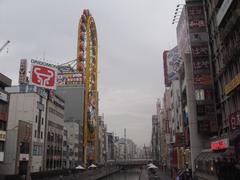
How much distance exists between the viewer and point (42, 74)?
81.2 m

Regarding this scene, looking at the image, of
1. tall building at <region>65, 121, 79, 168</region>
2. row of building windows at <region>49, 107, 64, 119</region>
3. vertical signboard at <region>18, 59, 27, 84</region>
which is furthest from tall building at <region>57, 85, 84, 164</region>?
Answer: vertical signboard at <region>18, 59, 27, 84</region>

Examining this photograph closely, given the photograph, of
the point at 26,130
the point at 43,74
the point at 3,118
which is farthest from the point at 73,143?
the point at 3,118

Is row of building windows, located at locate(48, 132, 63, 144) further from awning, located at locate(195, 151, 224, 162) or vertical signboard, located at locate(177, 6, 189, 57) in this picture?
awning, located at locate(195, 151, 224, 162)

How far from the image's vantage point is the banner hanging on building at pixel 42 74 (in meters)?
79.6

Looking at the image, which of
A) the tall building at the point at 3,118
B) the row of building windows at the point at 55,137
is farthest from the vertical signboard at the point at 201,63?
the row of building windows at the point at 55,137

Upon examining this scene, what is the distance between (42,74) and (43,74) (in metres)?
0.32

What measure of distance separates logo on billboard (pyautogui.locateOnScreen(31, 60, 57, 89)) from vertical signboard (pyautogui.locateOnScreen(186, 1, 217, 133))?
42.2m

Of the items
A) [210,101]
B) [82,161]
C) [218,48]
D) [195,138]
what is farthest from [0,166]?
[82,161]

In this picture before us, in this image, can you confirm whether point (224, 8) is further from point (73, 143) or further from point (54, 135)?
point (73, 143)

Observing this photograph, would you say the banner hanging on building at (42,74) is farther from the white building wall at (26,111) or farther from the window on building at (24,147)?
the window on building at (24,147)

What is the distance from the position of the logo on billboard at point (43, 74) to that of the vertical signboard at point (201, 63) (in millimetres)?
42220

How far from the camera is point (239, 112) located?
1384 inches

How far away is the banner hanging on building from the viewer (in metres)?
79.6

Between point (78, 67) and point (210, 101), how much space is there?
79.5 m
